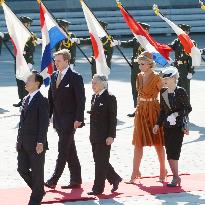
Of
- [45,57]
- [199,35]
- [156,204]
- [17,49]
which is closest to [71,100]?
[156,204]

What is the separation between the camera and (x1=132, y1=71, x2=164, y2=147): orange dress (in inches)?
443

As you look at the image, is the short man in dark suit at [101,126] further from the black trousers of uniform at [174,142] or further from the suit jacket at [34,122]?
the suit jacket at [34,122]

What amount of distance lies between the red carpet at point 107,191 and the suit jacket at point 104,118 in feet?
2.00

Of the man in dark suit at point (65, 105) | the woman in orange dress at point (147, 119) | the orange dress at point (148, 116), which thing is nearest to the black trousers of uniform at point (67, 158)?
the man in dark suit at point (65, 105)

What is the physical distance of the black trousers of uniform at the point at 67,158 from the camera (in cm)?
1088

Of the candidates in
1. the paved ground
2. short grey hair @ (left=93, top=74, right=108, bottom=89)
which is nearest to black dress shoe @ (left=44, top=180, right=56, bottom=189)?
the paved ground

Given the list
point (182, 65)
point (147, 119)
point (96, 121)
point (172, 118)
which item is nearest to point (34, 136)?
point (96, 121)

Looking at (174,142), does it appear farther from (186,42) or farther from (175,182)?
(186,42)

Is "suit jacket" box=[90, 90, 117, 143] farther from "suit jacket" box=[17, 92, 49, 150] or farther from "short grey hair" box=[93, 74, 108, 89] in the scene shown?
"suit jacket" box=[17, 92, 49, 150]

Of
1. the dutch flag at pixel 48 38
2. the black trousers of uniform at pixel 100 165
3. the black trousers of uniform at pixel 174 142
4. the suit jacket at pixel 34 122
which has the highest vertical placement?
the dutch flag at pixel 48 38

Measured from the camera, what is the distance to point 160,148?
→ 11281 mm

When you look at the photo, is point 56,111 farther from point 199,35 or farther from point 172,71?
point 199,35

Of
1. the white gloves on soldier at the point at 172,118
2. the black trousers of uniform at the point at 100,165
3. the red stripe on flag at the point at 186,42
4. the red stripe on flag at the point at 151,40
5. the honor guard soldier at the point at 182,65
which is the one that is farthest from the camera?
the honor guard soldier at the point at 182,65

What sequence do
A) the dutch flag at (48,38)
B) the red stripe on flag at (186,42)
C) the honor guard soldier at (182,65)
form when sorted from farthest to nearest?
the honor guard soldier at (182,65) < the red stripe on flag at (186,42) < the dutch flag at (48,38)
